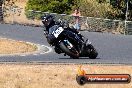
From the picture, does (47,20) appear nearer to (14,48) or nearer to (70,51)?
(70,51)

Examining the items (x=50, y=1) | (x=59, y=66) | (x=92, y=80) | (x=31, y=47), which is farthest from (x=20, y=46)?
(x=50, y=1)

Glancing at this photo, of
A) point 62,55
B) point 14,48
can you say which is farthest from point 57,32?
point 14,48

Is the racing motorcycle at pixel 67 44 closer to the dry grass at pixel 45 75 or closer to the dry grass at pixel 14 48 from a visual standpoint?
the dry grass at pixel 45 75

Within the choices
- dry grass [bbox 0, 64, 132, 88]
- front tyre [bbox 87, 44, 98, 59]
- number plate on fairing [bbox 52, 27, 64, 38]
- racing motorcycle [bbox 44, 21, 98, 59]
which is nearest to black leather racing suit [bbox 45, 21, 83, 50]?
racing motorcycle [bbox 44, 21, 98, 59]

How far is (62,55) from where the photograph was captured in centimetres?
2108

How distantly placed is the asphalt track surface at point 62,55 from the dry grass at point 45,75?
1430 mm

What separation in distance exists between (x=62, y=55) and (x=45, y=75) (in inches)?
238

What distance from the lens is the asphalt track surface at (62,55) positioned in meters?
19.0

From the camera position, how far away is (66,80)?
14422mm

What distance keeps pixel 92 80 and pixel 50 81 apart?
5278 mm

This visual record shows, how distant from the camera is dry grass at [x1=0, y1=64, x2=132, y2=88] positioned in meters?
13.4

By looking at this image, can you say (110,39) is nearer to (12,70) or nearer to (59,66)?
(59,66)

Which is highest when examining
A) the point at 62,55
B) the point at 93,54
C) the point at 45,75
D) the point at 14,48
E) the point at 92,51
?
the point at 45,75

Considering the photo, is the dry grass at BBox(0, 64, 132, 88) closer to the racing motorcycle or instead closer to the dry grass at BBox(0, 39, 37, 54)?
the racing motorcycle
